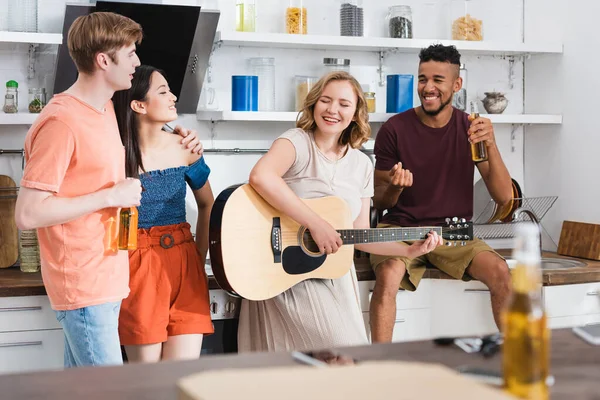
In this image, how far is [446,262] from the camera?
3441 millimetres

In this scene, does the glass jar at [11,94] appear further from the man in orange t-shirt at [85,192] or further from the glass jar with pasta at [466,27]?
the glass jar with pasta at [466,27]

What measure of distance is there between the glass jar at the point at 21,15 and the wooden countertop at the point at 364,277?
102 centimetres

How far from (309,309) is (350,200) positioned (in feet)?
1.51

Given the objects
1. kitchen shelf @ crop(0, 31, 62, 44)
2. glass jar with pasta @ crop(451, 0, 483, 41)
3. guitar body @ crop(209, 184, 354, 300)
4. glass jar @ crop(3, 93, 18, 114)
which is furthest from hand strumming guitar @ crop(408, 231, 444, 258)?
glass jar @ crop(3, 93, 18, 114)

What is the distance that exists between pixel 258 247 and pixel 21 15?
1480 millimetres

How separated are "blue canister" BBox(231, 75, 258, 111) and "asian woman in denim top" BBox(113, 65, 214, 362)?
2.42 ft

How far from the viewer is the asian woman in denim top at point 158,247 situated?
2779 millimetres

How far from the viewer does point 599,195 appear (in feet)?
12.7

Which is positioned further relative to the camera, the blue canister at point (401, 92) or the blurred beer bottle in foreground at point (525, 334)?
the blue canister at point (401, 92)

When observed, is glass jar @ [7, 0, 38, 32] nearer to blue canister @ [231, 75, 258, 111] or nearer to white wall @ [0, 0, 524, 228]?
white wall @ [0, 0, 524, 228]

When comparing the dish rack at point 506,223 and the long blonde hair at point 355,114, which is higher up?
the long blonde hair at point 355,114

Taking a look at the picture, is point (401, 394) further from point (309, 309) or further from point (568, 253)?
point (568, 253)

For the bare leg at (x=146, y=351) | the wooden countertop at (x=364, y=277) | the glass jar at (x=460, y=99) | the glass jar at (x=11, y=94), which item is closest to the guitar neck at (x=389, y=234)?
the wooden countertop at (x=364, y=277)

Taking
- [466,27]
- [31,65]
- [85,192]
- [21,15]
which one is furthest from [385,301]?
[21,15]
